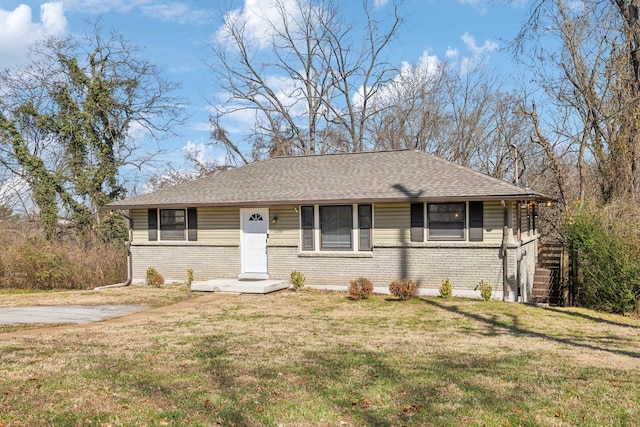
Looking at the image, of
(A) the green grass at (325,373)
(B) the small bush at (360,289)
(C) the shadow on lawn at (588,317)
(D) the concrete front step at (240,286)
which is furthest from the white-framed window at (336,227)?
(C) the shadow on lawn at (588,317)

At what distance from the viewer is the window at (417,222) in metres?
14.4

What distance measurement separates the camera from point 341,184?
16.2 meters

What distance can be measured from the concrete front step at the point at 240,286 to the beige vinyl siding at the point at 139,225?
321 centimetres

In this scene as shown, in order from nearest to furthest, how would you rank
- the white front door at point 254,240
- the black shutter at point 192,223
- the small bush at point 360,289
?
the small bush at point 360,289, the white front door at point 254,240, the black shutter at point 192,223

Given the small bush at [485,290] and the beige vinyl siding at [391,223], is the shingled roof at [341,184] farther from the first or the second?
the small bush at [485,290]

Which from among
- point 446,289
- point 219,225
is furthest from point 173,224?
point 446,289

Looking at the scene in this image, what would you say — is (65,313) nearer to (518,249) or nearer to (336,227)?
(336,227)

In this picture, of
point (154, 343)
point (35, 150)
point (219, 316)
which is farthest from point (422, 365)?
point (35, 150)

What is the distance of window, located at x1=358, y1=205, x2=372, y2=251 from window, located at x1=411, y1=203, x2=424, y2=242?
1.30 meters

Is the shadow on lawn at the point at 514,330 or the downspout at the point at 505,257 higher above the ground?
the downspout at the point at 505,257

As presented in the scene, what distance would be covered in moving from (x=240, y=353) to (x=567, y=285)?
36.4 ft

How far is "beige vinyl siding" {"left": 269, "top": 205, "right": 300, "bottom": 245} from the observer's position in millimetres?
15875

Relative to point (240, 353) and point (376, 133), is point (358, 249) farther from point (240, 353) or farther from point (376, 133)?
point (376, 133)

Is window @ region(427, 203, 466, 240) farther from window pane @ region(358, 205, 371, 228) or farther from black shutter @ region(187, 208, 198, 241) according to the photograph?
black shutter @ region(187, 208, 198, 241)
